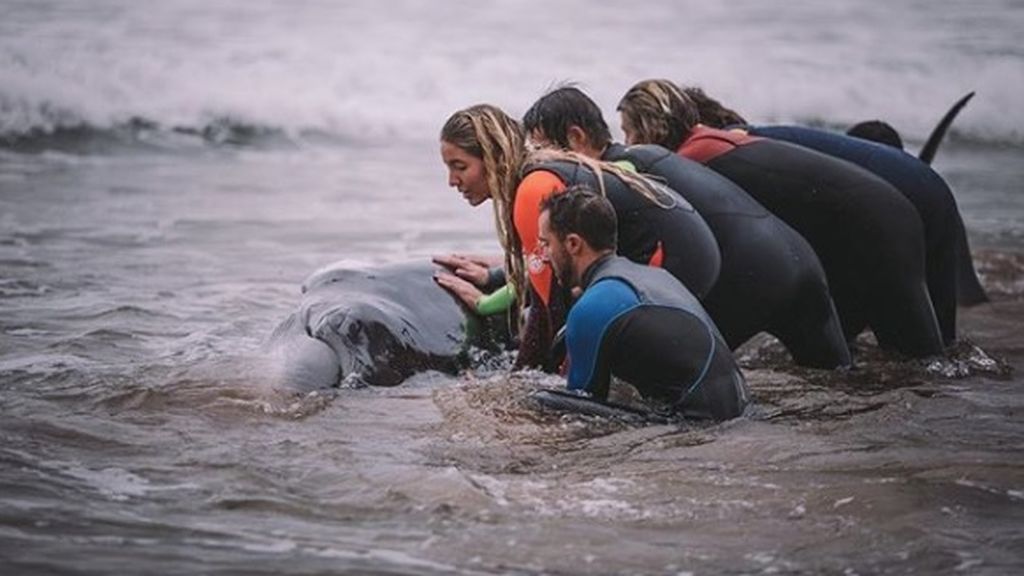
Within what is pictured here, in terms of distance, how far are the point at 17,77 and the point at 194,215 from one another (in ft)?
20.7

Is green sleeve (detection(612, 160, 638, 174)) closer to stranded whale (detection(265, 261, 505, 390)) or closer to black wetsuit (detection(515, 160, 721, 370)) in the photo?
black wetsuit (detection(515, 160, 721, 370))

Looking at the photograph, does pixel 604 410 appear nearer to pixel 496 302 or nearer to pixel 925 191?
pixel 496 302

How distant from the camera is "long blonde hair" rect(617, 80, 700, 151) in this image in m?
7.51

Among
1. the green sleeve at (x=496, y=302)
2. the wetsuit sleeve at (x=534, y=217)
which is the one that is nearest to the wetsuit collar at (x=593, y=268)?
the wetsuit sleeve at (x=534, y=217)

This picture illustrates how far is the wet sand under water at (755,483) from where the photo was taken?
199 inches

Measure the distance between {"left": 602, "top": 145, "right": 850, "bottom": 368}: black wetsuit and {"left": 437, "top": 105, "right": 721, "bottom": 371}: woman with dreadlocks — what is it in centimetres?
28

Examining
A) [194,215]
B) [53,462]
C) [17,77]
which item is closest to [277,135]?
[17,77]

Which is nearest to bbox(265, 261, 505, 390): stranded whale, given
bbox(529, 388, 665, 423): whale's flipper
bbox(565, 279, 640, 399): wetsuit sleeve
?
bbox(529, 388, 665, 423): whale's flipper

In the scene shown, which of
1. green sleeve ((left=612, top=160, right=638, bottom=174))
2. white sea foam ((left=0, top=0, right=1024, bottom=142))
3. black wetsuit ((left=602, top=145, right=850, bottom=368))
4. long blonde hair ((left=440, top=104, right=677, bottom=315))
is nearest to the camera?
long blonde hair ((left=440, top=104, right=677, bottom=315))

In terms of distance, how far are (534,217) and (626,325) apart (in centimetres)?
73

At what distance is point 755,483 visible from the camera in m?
5.73

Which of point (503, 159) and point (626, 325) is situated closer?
point (626, 325)

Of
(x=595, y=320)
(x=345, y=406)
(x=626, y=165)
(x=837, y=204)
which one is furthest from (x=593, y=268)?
(x=837, y=204)

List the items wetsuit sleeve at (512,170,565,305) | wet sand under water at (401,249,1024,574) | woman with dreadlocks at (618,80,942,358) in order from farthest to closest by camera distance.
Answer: woman with dreadlocks at (618,80,942,358), wetsuit sleeve at (512,170,565,305), wet sand under water at (401,249,1024,574)
